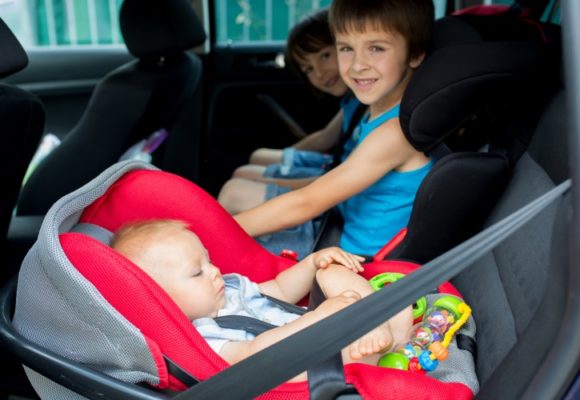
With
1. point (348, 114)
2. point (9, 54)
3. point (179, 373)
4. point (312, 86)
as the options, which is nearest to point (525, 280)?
point (179, 373)

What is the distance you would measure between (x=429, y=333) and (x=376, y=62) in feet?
2.31

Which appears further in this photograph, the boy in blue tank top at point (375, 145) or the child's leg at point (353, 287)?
the boy in blue tank top at point (375, 145)

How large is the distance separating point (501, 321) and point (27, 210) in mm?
1592

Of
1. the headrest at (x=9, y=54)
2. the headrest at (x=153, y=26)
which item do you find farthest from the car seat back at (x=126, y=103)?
the headrest at (x=9, y=54)

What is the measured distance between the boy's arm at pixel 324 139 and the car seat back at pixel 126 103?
57 centimetres

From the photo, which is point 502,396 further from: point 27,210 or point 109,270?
point 27,210

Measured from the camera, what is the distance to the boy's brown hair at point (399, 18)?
1.71 meters

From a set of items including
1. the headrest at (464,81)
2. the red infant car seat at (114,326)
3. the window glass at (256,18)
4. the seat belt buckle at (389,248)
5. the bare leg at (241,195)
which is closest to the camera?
the red infant car seat at (114,326)

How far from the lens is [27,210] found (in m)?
2.36

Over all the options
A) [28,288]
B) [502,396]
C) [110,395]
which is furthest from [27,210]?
[502,396]

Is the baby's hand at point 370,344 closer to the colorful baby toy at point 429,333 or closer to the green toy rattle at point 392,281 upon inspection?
the colorful baby toy at point 429,333

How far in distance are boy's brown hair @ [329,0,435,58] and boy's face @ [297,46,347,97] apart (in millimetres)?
739

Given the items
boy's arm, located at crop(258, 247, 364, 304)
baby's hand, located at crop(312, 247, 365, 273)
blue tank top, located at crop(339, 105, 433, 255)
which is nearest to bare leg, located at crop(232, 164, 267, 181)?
blue tank top, located at crop(339, 105, 433, 255)

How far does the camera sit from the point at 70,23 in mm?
3258
